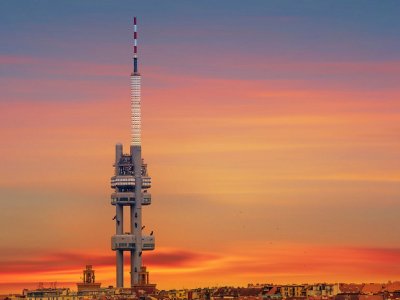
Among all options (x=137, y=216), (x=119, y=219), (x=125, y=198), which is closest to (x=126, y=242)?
(x=137, y=216)

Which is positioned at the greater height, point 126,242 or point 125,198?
point 125,198

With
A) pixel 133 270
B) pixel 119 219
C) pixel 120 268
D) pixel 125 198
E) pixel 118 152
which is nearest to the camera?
pixel 133 270

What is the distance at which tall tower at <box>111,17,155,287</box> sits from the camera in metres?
141

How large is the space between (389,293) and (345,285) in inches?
810

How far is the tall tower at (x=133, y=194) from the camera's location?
463ft

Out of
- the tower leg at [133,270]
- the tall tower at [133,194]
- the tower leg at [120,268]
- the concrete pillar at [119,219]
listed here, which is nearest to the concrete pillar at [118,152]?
the tall tower at [133,194]

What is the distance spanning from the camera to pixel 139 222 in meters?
146

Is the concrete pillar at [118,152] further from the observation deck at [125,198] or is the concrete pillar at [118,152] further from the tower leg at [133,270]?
the tower leg at [133,270]

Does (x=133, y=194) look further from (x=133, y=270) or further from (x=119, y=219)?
(x=133, y=270)

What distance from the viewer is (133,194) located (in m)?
146

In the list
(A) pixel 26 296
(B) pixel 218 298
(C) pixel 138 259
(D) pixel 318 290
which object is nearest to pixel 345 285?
(D) pixel 318 290

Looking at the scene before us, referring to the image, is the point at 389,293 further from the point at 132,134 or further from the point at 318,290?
the point at 132,134

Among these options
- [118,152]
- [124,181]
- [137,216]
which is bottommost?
[137,216]

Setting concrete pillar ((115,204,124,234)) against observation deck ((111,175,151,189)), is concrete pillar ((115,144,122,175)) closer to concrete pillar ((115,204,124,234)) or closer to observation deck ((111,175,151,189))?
observation deck ((111,175,151,189))
